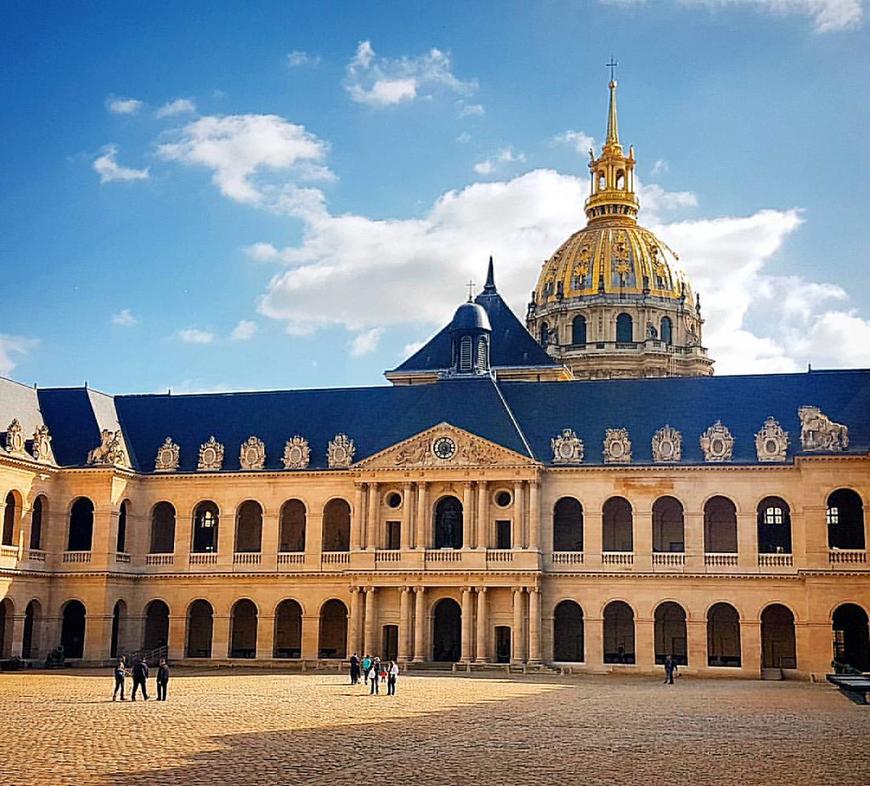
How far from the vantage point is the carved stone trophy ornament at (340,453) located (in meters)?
74.1

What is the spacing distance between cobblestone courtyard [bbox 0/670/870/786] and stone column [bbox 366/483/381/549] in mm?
19211

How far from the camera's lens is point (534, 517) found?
69750mm

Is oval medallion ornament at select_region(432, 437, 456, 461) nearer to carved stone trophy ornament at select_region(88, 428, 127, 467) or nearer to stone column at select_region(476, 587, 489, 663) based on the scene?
stone column at select_region(476, 587, 489, 663)

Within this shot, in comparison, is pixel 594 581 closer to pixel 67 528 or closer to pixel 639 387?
pixel 639 387

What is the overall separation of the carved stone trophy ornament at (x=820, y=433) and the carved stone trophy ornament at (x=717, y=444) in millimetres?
4010

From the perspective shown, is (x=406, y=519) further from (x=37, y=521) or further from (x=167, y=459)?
(x=37, y=521)

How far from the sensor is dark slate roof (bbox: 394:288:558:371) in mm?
94750

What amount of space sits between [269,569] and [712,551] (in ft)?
80.1

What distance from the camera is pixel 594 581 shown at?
228ft

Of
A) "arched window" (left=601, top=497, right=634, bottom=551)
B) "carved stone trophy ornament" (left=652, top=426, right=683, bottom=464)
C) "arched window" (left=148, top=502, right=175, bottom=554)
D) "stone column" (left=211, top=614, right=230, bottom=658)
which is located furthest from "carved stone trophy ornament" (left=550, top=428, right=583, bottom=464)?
"arched window" (left=148, top=502, right=175, bottom=554)

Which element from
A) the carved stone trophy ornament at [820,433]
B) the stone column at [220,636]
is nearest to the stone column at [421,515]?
the stone column at [220,636]

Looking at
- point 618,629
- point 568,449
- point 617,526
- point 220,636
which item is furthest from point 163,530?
point 618,629

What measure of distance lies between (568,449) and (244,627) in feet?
71.5

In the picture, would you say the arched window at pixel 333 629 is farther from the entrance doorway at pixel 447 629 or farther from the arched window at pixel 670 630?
the arched window at pixel 670 630
